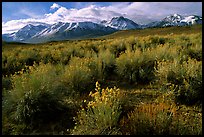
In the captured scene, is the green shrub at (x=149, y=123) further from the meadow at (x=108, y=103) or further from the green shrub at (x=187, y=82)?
the green shrub at (x=187, y=82)

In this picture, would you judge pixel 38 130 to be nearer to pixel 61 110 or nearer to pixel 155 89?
pixel 61 110

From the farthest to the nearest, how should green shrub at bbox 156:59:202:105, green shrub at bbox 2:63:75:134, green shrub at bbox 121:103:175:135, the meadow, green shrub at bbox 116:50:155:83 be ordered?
green shrub at bbox 116:50:155:83 → green shrub at bbox 156:59:202:105 → green shrub at bbox 2:63:75:134 → the meadow → green shrub at bbox 121:103:175:135

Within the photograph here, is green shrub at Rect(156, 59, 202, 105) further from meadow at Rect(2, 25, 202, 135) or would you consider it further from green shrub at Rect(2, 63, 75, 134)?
green shrub at Rect(2, 63, 75, 134)

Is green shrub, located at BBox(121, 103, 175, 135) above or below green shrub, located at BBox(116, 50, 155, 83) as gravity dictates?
below

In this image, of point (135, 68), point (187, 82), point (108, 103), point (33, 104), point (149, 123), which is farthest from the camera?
point (135, 68)

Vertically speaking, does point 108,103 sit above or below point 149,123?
above

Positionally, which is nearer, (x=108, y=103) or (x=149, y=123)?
(x=149, y=123)

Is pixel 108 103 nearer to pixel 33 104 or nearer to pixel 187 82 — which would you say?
pixel 33 104

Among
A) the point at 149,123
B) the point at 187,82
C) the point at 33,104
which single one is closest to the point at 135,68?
the point at 187,82

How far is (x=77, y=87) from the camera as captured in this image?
764 centimetres

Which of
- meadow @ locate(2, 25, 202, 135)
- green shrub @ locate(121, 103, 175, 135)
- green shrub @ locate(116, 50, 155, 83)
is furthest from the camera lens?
green shrub @ locate(116, 50, 155, 83)

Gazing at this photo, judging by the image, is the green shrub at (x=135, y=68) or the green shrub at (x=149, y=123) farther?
the green shrub at (x=135, y=68)

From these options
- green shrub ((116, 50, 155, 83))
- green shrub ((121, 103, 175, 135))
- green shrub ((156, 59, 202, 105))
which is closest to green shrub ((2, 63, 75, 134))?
green shrub ((121, 103, 175, 135))

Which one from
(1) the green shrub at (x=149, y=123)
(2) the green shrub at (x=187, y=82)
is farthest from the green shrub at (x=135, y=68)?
(1) the green shrub at (x=149, y=123)
